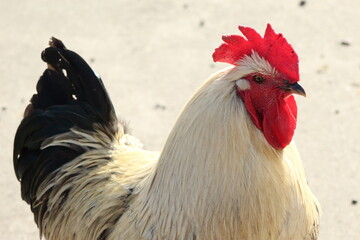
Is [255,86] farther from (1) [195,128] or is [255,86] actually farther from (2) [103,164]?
(2) [103,164]

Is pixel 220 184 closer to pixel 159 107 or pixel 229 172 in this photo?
pixel 229 172

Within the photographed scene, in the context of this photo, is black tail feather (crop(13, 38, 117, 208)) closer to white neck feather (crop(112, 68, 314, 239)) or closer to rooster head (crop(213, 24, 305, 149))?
white neck feather (crop(112, 68, 314, 239))

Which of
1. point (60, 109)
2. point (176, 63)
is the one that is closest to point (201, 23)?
point (176, 63)

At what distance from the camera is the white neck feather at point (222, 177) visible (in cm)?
333

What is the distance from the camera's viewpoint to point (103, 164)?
13.0ft

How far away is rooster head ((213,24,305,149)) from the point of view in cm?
333

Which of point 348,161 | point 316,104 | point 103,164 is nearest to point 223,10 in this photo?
point 316,104

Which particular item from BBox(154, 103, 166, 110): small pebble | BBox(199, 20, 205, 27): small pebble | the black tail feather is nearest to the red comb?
the black tail feather

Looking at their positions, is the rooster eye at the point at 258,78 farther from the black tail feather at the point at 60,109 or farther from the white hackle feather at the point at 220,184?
the black tail feather at the point at 60,109

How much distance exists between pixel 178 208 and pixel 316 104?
3.07 m

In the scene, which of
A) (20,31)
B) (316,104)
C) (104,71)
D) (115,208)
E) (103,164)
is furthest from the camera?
(20,31)

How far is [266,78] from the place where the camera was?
335 cm

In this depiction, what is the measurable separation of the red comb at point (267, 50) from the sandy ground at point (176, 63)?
197 cm

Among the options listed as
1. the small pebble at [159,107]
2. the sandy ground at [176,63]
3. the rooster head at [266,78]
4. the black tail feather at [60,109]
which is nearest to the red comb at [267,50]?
the rooster head at [266,78]
